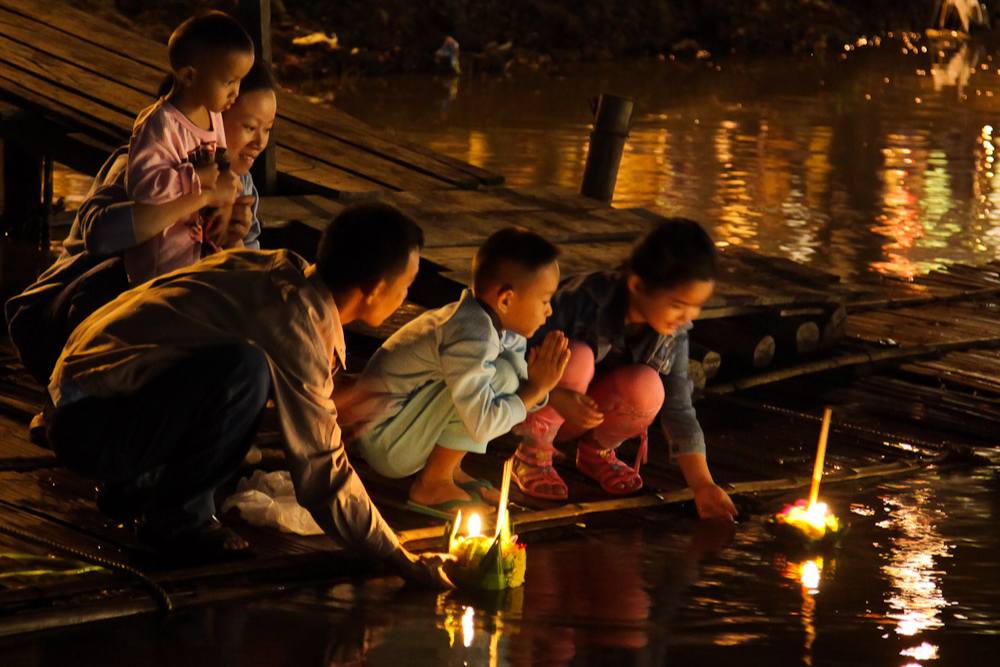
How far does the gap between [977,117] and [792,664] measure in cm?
1548

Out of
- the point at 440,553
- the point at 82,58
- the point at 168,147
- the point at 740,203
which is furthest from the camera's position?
the point at 740,203

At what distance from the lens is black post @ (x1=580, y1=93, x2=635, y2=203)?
795 cm

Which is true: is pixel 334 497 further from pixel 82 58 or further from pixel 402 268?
pixel 82 58

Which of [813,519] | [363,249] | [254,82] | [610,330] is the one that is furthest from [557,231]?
[363,249]

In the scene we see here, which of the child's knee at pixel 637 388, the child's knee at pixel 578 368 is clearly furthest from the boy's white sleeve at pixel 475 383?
the child's knee at pixel 637 388

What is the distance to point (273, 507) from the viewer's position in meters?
4.34

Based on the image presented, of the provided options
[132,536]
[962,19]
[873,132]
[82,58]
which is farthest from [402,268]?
[962,19]

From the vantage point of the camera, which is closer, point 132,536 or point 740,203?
point 132,536

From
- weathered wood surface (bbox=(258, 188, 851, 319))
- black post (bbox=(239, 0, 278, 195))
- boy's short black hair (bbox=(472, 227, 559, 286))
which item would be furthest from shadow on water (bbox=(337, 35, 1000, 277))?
boy's short black hair (bbox=(472, 227, 559, 286))

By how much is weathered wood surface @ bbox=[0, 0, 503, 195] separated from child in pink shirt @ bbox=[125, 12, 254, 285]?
5.75ft

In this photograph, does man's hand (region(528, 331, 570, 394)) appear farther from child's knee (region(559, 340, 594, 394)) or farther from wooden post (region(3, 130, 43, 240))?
wooden post (region(3, 130, 43, 240))

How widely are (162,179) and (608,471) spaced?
1.56 metres

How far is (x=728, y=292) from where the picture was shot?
6320 millimetres

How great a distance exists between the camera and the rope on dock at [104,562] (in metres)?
3.75
